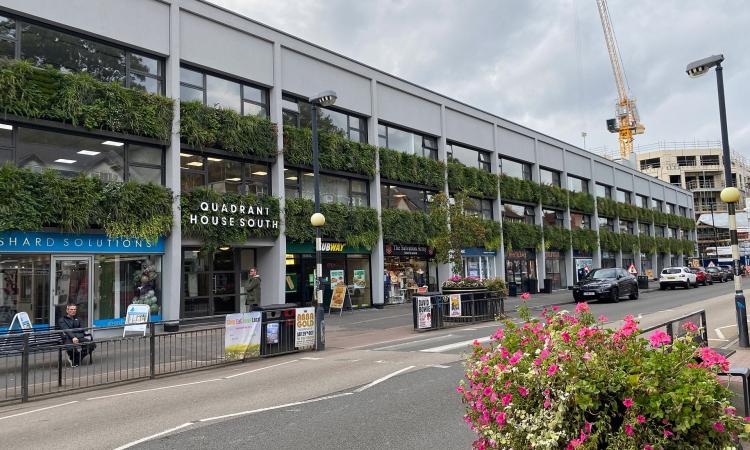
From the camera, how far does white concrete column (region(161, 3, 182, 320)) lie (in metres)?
18.2

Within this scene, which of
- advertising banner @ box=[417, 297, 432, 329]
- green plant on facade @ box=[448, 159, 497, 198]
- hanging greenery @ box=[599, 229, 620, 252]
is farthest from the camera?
hanging greenery @ box=[599, 229, 620, 252]

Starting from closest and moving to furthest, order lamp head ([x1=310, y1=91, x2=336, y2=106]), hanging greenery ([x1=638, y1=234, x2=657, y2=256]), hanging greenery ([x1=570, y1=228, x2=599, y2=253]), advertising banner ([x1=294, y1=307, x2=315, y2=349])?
advertising banner ([x1=294, y1=307, x2=315, y2=349]) < lamp head ([x1=310, y1=91, x2=336, y2=106]) < hanging greenery ([x1=570, y1=228, x2=599, y2=253]) < hanging greenery ([x1=638, y1=234, x2=657, y2=256])

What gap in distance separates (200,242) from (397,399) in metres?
13.2

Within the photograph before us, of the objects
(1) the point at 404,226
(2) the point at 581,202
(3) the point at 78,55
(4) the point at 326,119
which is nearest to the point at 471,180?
(1) the point at 404,226

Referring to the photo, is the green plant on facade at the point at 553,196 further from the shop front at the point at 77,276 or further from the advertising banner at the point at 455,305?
the shop front at the point at 77,276

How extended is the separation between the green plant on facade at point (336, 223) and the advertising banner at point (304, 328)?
7.98m

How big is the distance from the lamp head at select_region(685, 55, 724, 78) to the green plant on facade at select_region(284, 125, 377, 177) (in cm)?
1448

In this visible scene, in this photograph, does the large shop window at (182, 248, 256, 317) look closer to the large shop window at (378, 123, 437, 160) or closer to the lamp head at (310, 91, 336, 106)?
the lamp head at (310, 91, 336, 106)

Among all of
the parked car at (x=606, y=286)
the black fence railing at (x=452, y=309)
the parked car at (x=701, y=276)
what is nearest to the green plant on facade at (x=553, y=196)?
the parked car at (x=606, y=286)

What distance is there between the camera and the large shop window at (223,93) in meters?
20.0

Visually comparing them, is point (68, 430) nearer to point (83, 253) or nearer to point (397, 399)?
point (397, 399)

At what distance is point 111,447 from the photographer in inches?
243

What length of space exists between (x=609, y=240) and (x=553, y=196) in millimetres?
10338

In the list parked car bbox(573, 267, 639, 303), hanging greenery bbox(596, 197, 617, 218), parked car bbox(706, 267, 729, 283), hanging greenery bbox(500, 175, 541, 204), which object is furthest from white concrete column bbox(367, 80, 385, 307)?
parked car bbox(706, 267, 729, 283)
